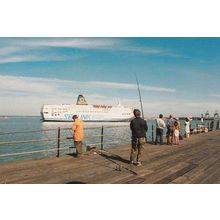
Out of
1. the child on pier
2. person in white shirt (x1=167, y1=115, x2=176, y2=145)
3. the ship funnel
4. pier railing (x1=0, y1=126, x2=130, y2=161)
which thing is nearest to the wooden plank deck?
pier railing (x1=0, y1=126, x2=130, y2=161)

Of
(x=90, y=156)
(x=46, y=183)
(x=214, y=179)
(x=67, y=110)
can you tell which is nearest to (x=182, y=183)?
(x=214, y=179)

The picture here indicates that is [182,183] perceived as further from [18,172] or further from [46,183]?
[18,172]

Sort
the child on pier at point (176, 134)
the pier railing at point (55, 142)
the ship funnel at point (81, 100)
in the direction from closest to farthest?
the pier railing at point (55, 142)
the child on pier at point (176, 134)
the ship funnel at point (81, 100)

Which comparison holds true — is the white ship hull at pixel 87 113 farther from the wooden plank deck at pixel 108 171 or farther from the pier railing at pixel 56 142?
the wooden plank deck at pixel 108 171

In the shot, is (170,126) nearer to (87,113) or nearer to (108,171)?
(108,171)

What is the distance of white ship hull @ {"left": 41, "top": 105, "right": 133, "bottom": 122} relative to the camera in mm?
114875

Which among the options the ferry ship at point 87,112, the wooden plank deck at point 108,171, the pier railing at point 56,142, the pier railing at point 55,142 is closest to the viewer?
the wooden plank deck at point 108,171

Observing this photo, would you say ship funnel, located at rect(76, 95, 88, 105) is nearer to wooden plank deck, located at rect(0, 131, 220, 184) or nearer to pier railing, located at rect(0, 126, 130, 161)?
pier railing, located at rect(0, 126, 130, 161)

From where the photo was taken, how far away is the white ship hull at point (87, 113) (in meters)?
115

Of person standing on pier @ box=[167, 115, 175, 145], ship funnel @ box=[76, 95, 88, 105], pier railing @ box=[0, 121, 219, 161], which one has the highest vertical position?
ship funnel @ box=[76, 95, 88, 105]

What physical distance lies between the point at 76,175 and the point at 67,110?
109m

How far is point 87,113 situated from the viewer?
387ft

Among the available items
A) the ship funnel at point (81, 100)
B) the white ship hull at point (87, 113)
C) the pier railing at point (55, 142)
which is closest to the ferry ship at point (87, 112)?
the white ship hull at point (87, 113)

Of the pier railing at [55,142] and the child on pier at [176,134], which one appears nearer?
the pier railing at [55,142]
